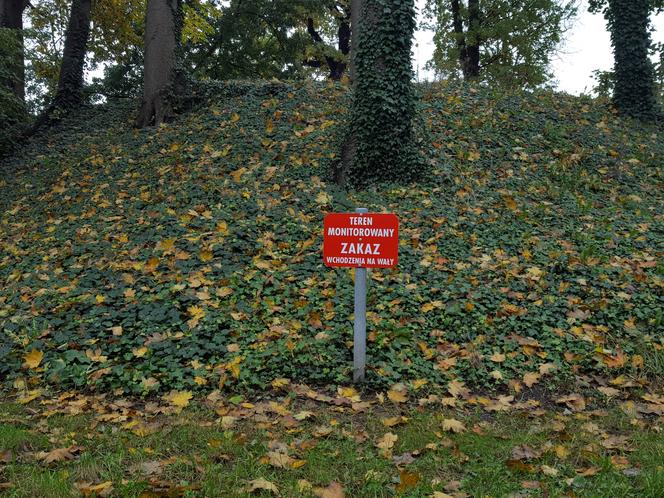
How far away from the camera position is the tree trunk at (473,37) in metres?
21.4

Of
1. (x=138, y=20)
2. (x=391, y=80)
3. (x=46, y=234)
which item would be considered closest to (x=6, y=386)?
(x=46, y=234)

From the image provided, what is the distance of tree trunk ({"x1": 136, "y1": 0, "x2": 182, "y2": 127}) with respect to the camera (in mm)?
12195

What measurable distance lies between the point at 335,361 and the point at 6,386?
10.0 feet

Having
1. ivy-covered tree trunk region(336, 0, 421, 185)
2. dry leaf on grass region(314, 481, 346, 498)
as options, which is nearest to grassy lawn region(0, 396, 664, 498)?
dry leaf on grass region(314, 481, 346, 498)

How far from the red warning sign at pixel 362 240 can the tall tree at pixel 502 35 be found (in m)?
18.2

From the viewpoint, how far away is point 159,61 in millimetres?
12219

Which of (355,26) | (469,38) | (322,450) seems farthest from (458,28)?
(322,450)

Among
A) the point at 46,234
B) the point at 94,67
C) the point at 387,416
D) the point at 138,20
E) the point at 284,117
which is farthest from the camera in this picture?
the point at 94,67

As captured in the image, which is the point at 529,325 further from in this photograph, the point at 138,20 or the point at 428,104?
the point at 138,20

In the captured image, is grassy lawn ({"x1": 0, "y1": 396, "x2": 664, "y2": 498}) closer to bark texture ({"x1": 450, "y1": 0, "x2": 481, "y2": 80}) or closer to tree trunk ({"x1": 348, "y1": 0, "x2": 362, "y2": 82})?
tree trunk ({"x1": 348, "y1": 0, "x2": 362, "y2": 82})

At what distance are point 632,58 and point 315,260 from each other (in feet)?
35.1

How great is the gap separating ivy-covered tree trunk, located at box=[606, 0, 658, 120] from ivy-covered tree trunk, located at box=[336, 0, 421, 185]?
6.91 m

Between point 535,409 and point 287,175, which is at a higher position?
point 287,175

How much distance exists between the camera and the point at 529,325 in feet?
17.8
